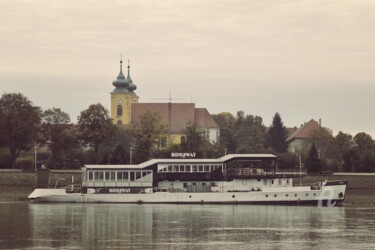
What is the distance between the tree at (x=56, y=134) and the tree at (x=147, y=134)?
1066cm

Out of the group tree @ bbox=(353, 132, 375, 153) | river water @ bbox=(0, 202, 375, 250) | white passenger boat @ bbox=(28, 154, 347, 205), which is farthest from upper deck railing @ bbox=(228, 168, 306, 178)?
tree @ bbox=(353, 132, 375, 153)

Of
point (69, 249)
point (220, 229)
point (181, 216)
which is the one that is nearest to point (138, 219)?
point (181, 216)

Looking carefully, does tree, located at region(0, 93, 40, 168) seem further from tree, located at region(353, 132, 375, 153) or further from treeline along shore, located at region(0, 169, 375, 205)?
tree, located at region(353, 132, 375, 153)

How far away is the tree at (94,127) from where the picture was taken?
163 m

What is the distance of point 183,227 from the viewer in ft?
277

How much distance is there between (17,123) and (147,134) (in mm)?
26343

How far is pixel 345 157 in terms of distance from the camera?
16038 cm

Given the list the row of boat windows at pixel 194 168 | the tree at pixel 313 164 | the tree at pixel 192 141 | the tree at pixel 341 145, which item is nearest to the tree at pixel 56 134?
the tree at pixel 192 141

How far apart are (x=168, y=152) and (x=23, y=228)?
8587 cm

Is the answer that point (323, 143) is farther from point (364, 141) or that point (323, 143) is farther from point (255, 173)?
point (255, 173)

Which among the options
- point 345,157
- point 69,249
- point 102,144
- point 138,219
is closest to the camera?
point 69,249

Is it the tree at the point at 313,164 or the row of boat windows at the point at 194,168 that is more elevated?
the tree at the point at 313,164

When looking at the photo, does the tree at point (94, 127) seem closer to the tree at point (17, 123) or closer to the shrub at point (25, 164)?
the tree at point (17, 123)

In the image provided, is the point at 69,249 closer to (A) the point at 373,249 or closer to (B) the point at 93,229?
(B) the point at 93,229
